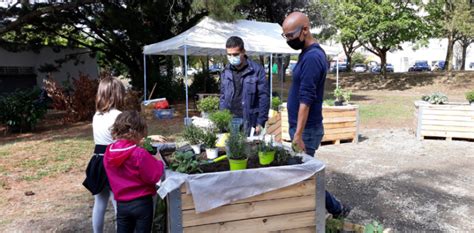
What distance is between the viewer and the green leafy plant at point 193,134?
300 centimetres

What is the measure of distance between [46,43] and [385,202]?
51.0 ft

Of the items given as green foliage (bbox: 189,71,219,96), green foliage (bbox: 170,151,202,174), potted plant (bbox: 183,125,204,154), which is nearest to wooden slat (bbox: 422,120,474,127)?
Result: potted plant (bbox: 183,125,204,154)

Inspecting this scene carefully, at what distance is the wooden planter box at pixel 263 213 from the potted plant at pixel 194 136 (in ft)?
2.46

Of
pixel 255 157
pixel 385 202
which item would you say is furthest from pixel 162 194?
pixel 385 202

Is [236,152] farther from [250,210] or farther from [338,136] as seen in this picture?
[338,136]

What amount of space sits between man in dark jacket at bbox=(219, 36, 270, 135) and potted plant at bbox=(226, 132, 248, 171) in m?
1.23

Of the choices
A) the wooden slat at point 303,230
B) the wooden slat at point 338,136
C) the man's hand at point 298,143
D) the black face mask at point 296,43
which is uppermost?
the black face mask at point 296,43

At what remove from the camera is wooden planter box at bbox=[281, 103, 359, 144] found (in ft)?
23.7

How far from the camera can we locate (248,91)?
393cm

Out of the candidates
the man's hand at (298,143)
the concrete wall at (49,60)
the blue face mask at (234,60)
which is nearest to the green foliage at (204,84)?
the concrete wall at (49,60)

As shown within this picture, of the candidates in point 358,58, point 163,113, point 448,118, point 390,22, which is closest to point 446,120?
point 448,118

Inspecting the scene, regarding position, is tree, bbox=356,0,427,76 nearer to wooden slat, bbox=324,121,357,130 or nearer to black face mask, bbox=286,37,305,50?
wooden slat, bbox=324,121,357,130

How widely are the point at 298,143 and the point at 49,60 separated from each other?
17520mm

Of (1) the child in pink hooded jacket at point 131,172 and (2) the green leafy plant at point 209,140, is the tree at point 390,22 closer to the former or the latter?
(2) the green leafy plant at point 209,140
